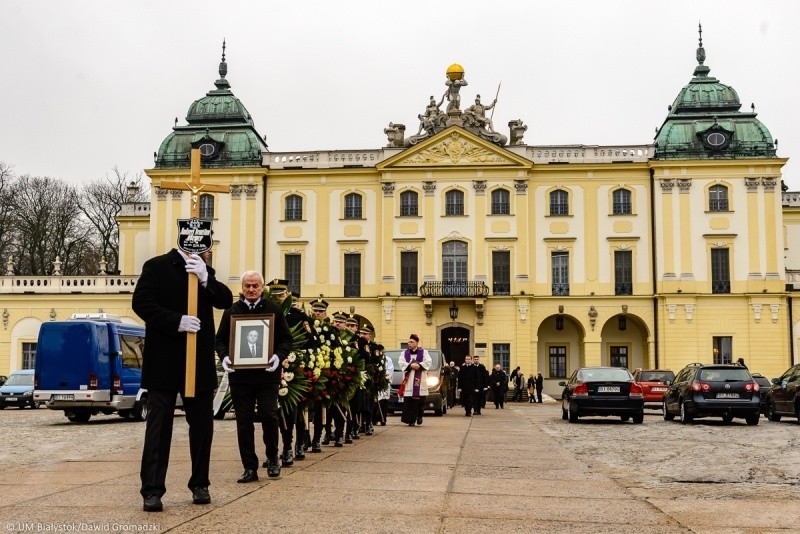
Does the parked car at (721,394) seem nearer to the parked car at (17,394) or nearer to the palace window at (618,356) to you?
the parked car at (17,394)

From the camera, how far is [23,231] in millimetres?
61625

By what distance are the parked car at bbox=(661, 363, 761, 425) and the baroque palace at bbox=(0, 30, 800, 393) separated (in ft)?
85.9

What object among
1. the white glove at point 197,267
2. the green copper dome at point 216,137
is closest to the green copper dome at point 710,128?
the green copper dome at point 216,137

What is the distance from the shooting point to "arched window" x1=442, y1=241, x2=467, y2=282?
51188mm

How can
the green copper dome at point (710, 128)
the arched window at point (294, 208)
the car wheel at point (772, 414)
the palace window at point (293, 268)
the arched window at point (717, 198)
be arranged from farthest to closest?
the arched window at point (294, 208), the palace window at point (293, 268), the green copper dome at point (710, 128), the arched window at point (717, 198), the car wheel at point (772, 414)

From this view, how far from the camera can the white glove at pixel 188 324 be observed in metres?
7.92

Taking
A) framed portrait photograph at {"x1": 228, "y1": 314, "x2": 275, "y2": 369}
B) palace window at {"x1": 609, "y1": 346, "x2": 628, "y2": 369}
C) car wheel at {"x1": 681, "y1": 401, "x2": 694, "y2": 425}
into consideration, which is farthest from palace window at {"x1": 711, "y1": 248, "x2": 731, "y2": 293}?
framed portrait photograph at {"x1": 228, "y1": 314, "x2": 275, "y2": 369}

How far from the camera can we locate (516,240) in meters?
50.8

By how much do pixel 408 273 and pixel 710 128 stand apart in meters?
16.9

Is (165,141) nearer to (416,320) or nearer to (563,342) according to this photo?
(416,320)

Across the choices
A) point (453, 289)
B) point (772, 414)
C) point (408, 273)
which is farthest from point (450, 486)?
point (408, 273)


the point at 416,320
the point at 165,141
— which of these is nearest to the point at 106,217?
the point at 165,141

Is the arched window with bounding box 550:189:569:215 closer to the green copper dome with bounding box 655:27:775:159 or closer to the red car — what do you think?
the green copper dome with bounding box 655:27:775:159

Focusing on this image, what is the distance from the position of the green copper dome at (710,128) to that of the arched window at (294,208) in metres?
18.7
